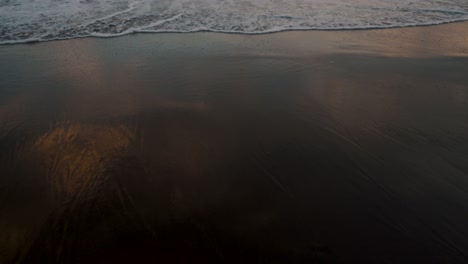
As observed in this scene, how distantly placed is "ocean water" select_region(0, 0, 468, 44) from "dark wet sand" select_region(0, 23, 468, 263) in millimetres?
2442

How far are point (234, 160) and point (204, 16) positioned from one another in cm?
714

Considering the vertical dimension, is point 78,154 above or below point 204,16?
below

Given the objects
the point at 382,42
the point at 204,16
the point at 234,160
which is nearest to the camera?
A: the point at 234,160

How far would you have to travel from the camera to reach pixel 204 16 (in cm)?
913

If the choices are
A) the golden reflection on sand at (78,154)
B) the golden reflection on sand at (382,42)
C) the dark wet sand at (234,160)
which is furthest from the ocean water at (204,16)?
the golden reflection on sand at (78,154)

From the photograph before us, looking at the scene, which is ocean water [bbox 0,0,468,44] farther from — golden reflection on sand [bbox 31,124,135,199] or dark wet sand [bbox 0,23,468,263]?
golden reflection on sand [bbox 31,124,135,199]

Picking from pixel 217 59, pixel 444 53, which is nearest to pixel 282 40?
pixel 217 59

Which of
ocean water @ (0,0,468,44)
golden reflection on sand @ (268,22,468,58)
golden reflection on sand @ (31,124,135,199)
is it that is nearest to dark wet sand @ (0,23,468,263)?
golden reflection on sand @ (31,124,135,199)

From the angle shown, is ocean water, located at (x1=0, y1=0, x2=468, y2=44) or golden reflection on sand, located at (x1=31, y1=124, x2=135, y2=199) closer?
golden reflection on sand, located at (x1=31, y1=124, x2=135, y2=199)

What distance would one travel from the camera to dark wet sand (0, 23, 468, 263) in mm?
2455

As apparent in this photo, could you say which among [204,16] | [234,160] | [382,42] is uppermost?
[204,16]

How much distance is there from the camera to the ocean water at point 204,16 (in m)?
7.97

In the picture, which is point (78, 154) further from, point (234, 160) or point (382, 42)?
point (382, 42)

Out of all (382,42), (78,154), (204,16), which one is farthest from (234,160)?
(204,16)
